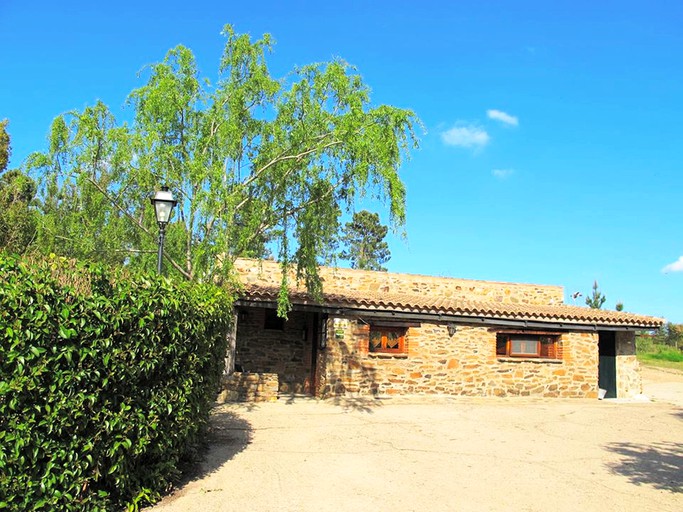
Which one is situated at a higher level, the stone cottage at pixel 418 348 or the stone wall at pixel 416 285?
the stone wall at pixel 416 285

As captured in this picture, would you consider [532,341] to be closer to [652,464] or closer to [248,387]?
[652,464]

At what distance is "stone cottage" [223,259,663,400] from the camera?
13352 millimetres

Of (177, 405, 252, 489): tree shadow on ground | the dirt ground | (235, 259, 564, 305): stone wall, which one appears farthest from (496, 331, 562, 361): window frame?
(177, 405, 252, 489): tree shadow on ground

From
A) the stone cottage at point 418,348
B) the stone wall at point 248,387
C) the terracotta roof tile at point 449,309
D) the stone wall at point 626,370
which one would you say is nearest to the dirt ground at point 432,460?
the stone wall at point 248,387

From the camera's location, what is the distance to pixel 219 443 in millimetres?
7711

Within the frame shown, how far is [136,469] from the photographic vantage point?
4.95m

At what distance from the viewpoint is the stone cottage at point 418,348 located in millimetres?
13352

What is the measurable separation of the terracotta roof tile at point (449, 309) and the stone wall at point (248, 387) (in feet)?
6.11

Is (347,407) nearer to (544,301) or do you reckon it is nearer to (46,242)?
(46,242)

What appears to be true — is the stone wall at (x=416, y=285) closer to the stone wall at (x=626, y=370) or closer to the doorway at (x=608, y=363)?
the doorway at (x=608, y=363)

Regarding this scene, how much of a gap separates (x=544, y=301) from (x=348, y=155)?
13426mm

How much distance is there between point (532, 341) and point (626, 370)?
3.68 m

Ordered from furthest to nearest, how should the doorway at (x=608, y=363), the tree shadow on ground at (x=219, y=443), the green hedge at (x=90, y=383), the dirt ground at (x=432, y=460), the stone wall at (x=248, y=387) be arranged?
the doorway at (x=608, y=363) → the stone wall at (x=248, y=387) → the tree shadow on ground at (x=219, y=443) → the dirt ground at (x=432, y=460) → the green hedge at (x=90, y=383)

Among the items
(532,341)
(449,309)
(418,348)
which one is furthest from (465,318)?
(532,341)
